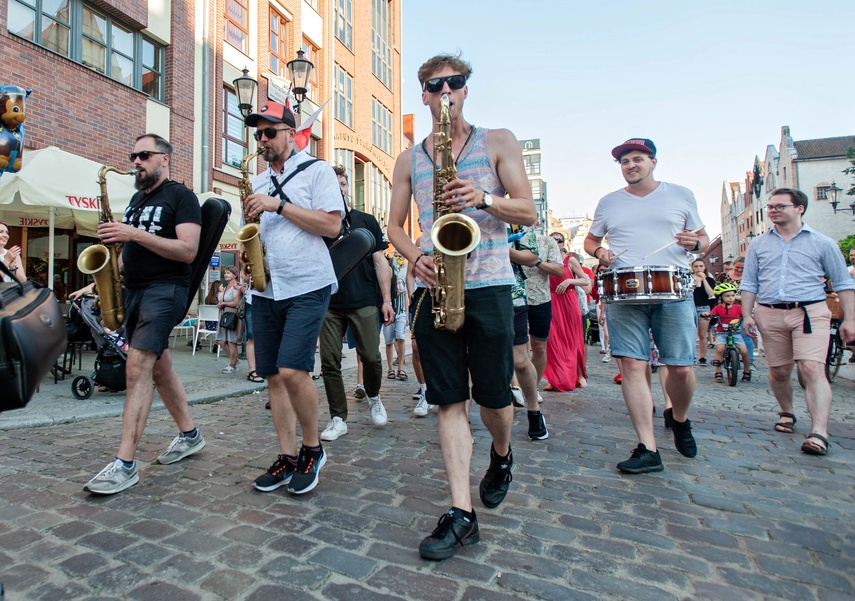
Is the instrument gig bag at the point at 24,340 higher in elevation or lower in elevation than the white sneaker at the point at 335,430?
higher

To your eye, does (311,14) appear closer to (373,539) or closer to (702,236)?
(702,236)

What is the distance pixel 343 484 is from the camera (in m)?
3.16

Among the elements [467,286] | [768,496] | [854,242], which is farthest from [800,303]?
[854,242]

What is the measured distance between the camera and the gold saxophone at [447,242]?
235 cm

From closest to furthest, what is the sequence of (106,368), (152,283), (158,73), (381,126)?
(152,283), (106,368), (158,73), (381,126)

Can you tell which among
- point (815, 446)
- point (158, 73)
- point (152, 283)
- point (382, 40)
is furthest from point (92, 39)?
point (382, 40)

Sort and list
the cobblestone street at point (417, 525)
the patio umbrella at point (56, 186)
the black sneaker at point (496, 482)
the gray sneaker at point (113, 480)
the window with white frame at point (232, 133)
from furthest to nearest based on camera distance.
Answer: the window with white frame at point (232, 133)
the patio umbrella at point (56, 186)
the gray sneaker at point (113, 480)
the black sneaker at point (496, 482)
the cobblestone street at point (417, 525)

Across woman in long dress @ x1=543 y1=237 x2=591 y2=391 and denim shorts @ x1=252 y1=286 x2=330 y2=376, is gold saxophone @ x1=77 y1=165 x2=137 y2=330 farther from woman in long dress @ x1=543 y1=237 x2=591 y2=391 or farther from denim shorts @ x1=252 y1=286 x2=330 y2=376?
woman in long dress @ x1=543 y1=237 x2=591 y2=391

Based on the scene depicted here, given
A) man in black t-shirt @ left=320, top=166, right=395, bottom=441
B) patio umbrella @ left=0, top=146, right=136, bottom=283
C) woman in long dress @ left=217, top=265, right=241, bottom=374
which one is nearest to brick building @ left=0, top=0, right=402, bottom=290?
patio umbrella @ left=0, top=146, right=136, bottom=283

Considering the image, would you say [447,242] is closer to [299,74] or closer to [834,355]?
[834,355]

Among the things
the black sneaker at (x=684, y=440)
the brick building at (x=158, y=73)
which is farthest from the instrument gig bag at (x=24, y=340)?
the brick building at (x=158, y=73)

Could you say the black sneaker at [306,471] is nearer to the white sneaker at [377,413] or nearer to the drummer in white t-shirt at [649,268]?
the white sneaker at [377,413]

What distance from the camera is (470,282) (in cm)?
254

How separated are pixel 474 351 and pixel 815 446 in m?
2.93
